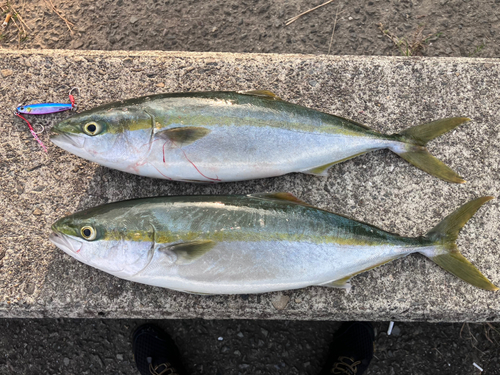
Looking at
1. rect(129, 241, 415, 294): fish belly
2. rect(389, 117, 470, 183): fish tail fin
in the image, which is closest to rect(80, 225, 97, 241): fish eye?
rect(129, 241, 415, 294): fish belly

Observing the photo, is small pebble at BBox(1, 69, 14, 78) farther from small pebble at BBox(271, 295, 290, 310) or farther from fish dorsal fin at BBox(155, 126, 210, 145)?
small pebble at BBox(271, 295, 290, 310)

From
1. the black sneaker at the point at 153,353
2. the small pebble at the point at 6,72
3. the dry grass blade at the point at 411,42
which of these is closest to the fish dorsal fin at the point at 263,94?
the dry grass blade at the point at 411,42

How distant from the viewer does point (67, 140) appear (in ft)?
6.38

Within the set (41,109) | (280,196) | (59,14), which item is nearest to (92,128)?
(41,109)

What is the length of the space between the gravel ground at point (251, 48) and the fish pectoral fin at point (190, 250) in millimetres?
1142

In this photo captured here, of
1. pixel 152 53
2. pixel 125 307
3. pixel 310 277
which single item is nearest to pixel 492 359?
pixel 310 277

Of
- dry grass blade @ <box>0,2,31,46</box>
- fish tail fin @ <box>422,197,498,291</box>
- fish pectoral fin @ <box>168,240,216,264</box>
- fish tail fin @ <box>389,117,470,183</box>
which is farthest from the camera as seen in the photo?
dry grass blade @ <box>0,2,31,46</box>

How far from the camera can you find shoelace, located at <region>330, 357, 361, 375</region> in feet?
8.67

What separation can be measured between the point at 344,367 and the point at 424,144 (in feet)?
6.13

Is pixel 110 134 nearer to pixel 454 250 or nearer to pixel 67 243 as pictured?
pixel 67 243

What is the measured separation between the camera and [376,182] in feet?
7.44

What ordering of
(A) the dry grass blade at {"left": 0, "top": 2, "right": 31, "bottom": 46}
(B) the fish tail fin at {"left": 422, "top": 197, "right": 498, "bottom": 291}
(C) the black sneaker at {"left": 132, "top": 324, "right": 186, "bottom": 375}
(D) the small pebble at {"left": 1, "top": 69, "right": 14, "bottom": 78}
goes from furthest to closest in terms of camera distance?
(A) the dry grass blade at {"left": 0, "top": 2, "right": 31, "bottom": 46} < (C) the black sneaker at {"left": 132, "top": 324, "right": 186, "bottom": 375} < (D) the small pebble at {"left": 1, "top": 69, "right": 14, "bottom": 78} < (B) the fish tail fin at {"left": 422, "top": 197, "right": 498, "bottom": 291}

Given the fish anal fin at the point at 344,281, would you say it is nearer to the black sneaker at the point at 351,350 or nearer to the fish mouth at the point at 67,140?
the black sneaker at the point at 351,350

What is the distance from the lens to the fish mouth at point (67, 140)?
6.34 ft
